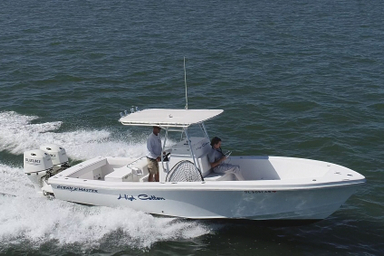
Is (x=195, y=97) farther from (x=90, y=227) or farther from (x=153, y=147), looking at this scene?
(x=90, y=227)

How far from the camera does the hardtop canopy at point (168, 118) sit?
12.0 m

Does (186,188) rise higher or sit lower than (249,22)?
lower

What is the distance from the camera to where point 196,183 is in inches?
455

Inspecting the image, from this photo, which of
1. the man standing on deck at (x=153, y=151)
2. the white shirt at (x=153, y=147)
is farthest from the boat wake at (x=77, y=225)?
the white shirt at (x=153, y=147)

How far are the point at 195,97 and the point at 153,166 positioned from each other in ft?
29.1

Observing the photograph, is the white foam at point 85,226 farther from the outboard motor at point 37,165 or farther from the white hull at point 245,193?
the outboard motor at point 37,165

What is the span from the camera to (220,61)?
25.4 meters

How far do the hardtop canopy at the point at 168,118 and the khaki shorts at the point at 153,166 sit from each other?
3.09 ft

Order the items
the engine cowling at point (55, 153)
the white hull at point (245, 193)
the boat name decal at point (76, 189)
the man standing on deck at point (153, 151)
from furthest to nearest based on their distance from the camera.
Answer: the engine cowling at point (55, 153) → the man standing on deck at point (153, 151) → the boat name decal at point (76, 189) → the white hull at point (245, 193)

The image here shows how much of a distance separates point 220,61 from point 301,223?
47.8 feet

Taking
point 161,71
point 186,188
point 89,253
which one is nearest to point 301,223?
point 186,188

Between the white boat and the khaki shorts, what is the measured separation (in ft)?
1.11

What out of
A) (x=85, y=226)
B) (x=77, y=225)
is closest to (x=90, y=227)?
(x=85, y=226)

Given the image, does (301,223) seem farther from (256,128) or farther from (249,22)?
(249,22)
